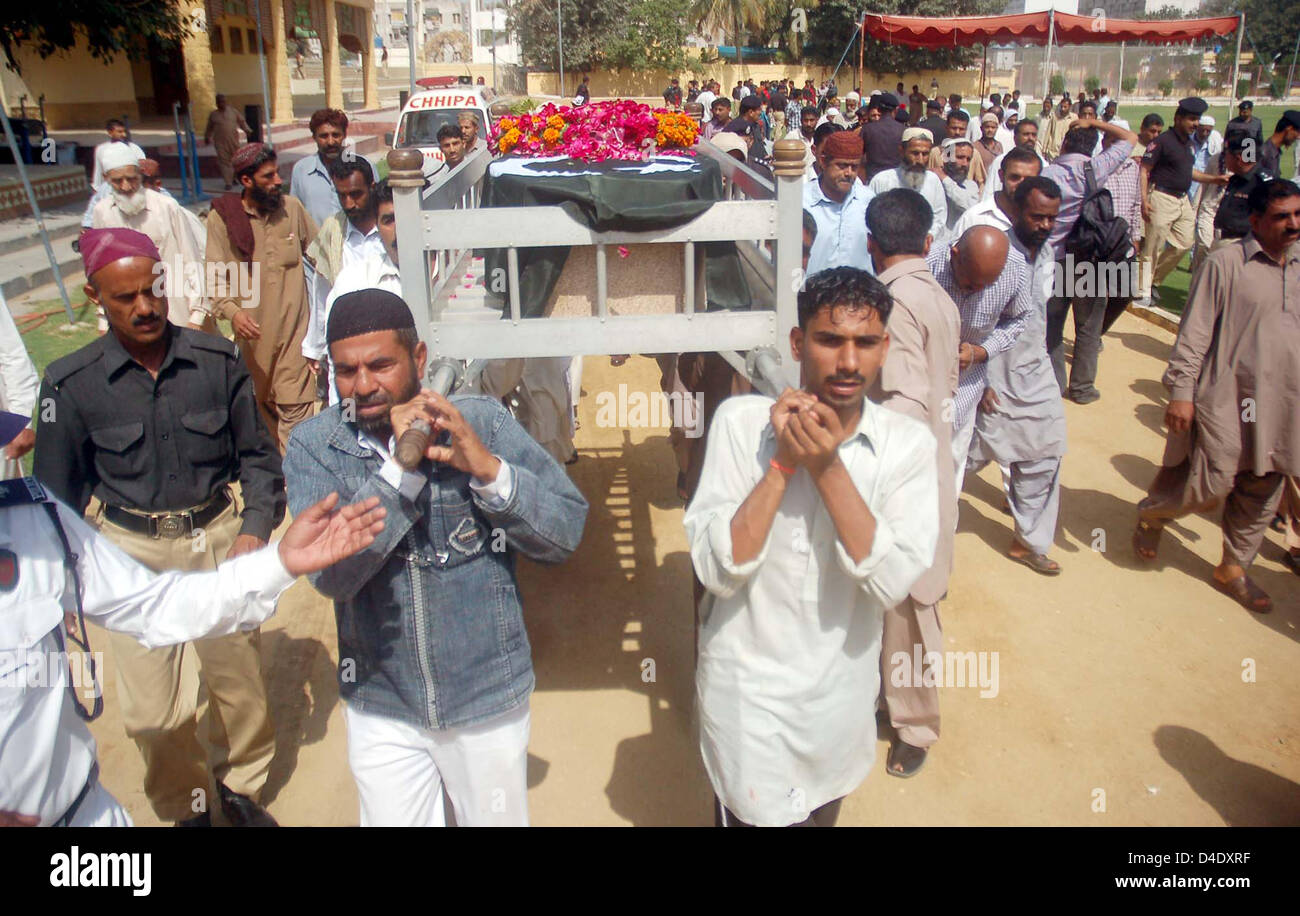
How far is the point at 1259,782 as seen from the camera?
142 inches

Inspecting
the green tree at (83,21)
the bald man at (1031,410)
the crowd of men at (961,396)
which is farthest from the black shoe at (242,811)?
the green tree at (83,21)

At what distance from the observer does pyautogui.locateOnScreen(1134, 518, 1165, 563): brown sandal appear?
5180mm

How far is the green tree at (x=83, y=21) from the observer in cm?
988

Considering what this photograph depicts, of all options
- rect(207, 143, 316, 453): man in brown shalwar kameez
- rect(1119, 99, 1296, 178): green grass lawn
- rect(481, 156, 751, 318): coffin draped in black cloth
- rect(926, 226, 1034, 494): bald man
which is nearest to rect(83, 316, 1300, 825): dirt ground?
rect(926, 226, 1034, 494): bald man

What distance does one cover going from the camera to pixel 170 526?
3.06m

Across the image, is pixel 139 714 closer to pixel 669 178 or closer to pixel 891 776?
pixel 669 178

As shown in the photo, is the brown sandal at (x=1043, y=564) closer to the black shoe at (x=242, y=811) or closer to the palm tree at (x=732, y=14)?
the black shoe at (x=242, y=811)

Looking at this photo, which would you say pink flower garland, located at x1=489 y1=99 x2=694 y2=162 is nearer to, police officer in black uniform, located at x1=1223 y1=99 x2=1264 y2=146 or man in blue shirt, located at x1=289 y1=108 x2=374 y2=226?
man in blue shirt, located at x1=289 y1=108 x2=374 y2=226

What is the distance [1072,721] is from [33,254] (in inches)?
460

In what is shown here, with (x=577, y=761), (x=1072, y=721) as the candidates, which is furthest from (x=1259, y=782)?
(x=577, y=761)

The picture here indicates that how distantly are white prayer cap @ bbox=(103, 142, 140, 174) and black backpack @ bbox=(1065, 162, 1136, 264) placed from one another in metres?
6.57

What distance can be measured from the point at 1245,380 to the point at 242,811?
15.4 feet

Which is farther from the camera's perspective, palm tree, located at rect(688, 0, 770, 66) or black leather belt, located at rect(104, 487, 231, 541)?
palm tree, located at rect(688, 0, 770, 66)

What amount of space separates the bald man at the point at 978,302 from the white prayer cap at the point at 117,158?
202 inches
